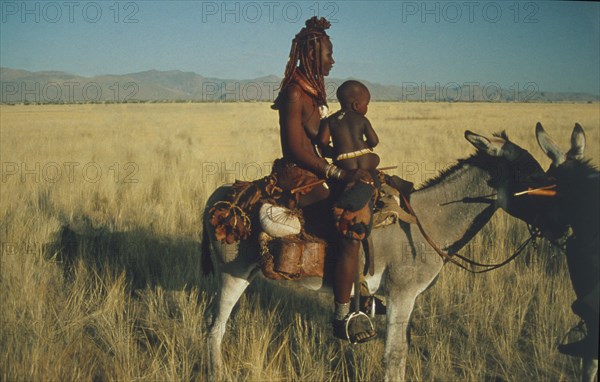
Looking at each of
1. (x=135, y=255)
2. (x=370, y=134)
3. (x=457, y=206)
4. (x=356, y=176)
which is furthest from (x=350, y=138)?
(x=135, y=255)

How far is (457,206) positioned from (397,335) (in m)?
1.25

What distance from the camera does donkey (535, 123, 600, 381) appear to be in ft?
13.2

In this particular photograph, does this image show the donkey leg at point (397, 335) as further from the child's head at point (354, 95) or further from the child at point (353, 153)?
the child's head at point (354, 95)

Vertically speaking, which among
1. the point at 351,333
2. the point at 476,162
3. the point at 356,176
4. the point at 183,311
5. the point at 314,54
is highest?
the point at 314,54

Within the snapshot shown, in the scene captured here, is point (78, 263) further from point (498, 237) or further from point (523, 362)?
point (498, 237)

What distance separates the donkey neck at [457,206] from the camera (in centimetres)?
446

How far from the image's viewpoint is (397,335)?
419cm

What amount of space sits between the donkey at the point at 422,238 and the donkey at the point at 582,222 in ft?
0.62

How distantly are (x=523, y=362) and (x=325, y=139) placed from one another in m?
3.05

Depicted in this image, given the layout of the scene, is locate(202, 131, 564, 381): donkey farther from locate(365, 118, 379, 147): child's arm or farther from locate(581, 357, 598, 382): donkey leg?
locate(581, 357, 598, 382): donkey leg

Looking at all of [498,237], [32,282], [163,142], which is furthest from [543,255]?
[163,142]

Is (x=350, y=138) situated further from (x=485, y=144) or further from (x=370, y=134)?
(x=485, y=144)

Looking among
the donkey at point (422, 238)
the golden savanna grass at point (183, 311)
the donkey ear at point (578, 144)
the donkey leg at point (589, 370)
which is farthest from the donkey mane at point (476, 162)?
the donkey leg at point (589, 370)

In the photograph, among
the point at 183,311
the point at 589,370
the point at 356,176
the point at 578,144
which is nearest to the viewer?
the point at 356,176
